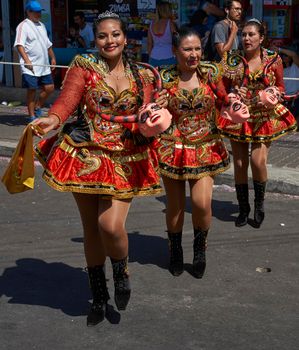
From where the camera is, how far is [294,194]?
8.14 m

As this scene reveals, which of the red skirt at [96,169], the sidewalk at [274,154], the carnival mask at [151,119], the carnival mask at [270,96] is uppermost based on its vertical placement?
the carnival mask at [151,119]

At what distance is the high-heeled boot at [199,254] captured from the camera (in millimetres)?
5672

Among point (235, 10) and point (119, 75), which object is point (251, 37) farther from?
point (235, 10)

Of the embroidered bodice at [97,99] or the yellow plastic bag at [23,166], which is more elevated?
the embroidered bodice at [97,99]

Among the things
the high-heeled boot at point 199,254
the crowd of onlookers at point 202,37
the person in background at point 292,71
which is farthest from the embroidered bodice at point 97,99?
the person in background at point 292,71

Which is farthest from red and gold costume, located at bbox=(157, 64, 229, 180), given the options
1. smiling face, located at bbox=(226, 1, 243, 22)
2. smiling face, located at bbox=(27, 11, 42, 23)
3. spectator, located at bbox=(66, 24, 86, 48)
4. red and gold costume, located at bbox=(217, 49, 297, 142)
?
spectator, located at bbox=(66, 24, 86, 48)

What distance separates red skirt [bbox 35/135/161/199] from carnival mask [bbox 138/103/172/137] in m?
0.21

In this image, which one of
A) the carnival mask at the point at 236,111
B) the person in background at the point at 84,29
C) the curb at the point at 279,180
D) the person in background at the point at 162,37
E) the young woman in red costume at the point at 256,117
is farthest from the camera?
the person in background at the point at 84,29

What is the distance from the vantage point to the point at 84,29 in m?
14.1

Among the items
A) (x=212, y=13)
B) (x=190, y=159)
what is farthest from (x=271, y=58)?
(x=212, y=13)

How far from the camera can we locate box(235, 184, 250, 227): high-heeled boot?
698 centimetres

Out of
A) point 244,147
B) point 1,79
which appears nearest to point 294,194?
point 244,147

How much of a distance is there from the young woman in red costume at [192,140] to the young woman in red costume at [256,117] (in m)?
0.91

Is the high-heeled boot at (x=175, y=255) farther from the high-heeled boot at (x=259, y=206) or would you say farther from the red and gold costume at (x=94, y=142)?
the high-heeled boot at (x=259, y=206)
